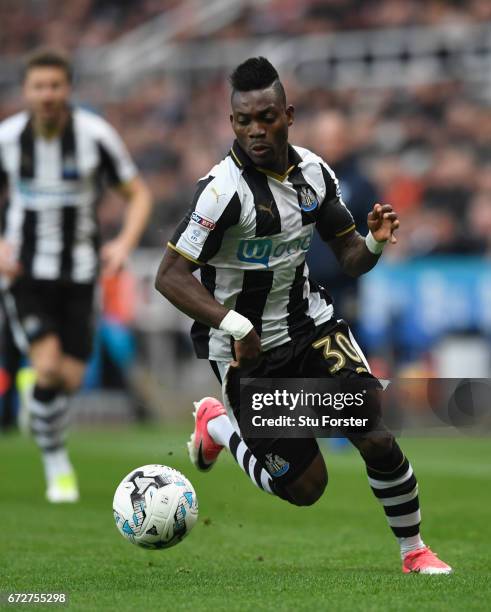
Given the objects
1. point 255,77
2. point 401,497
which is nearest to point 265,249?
point 255,77

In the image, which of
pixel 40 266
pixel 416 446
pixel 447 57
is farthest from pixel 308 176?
pixel 447 57

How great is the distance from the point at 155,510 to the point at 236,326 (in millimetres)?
881

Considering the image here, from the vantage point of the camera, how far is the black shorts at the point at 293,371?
5414mm

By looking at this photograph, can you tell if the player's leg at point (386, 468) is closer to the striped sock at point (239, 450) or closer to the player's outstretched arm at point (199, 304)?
the player's outstretched arm at point (199, 304)

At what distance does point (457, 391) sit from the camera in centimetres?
711

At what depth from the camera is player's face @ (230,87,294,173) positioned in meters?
5.10

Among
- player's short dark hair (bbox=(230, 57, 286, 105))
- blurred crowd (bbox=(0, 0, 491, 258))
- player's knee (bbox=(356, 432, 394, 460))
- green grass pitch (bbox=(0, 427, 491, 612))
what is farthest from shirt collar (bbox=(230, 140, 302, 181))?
blurred crowd (bbox=(0, 0, 491, 258))

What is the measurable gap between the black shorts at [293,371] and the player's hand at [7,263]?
10.2 feet

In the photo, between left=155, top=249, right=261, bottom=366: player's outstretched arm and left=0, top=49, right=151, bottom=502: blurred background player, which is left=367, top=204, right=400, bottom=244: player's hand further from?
left=0, top=49, right=151, bottom=502: blurred background player

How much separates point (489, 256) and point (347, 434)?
917cm

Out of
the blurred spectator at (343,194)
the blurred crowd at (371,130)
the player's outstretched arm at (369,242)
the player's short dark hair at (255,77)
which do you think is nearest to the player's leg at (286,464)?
the player's outstretched arm at (369,242)

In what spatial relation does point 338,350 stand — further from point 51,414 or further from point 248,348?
point 51,414

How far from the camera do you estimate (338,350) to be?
5375mm

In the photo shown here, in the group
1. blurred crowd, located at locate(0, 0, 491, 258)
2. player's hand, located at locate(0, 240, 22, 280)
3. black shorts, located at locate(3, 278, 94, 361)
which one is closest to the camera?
player's hand, located at locate(0, 240, 22, 280)
